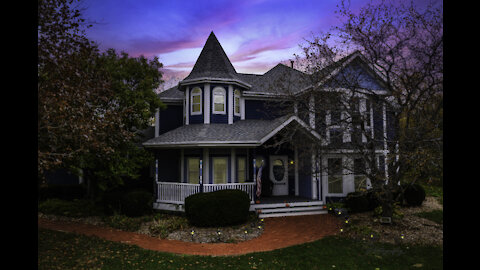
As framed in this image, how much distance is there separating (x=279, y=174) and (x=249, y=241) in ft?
→ 22.4

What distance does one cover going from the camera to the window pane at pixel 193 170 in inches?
578

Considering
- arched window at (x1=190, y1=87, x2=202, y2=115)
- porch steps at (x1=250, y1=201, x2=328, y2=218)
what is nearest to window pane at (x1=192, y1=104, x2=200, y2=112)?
arched window at (x1=190, y1=87, x2=202, y2=115)

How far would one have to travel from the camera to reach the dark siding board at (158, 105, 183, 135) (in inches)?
667

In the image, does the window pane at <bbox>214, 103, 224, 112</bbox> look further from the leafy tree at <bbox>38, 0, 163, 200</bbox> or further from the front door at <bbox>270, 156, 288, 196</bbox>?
the leafy tree at <bbox>38, 0, 163, 200</bbox>

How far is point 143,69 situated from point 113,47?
2.12 meters

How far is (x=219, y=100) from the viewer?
15.4 m

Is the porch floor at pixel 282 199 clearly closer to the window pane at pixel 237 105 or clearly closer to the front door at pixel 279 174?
the front door at pixel 279 174

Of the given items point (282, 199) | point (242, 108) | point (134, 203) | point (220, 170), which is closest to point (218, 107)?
point (242, 108)

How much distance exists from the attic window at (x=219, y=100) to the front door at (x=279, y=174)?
3.99 m

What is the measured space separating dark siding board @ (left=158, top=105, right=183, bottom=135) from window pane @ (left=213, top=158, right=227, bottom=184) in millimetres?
4459

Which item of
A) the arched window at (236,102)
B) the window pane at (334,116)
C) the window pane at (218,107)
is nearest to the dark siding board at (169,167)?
the window pane at (218,107)

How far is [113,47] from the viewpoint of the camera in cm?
1470
